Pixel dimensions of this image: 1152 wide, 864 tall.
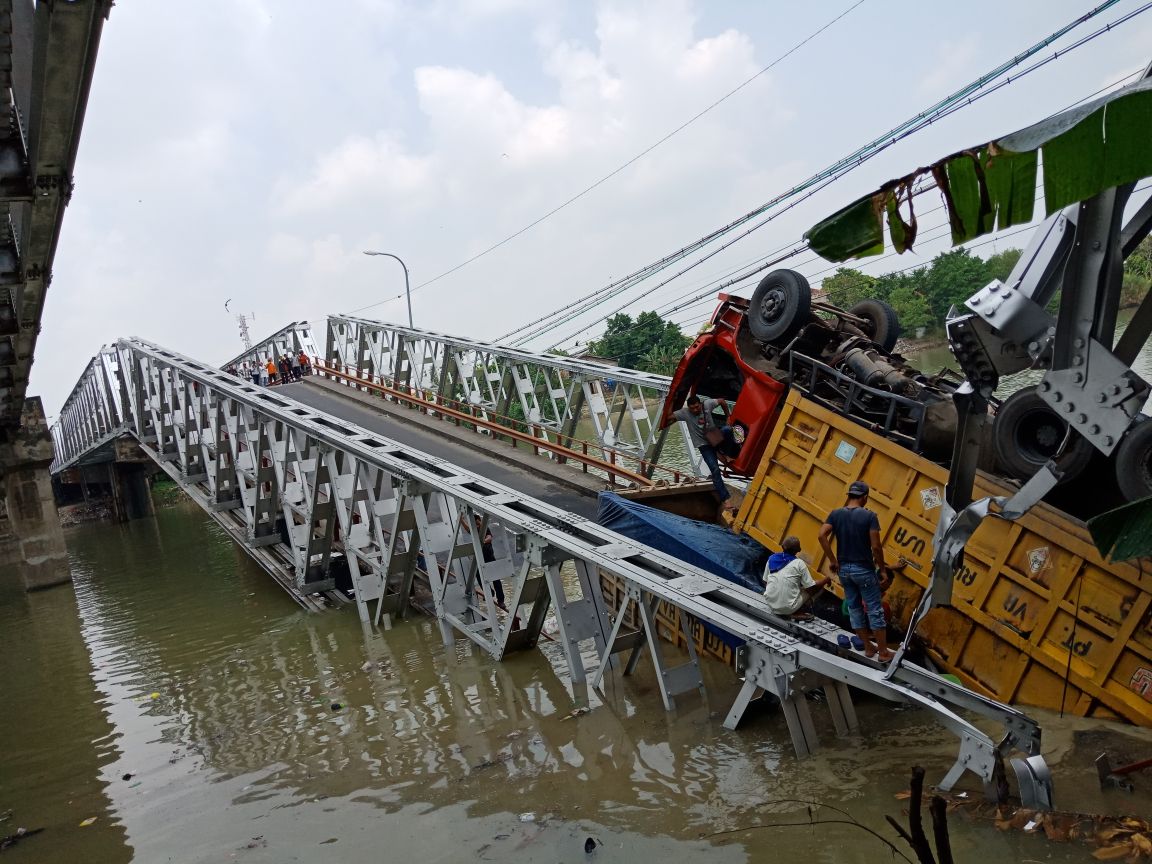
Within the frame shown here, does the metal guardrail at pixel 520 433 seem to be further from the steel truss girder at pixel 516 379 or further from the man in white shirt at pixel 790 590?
the man in white shirt at pixel 790 590

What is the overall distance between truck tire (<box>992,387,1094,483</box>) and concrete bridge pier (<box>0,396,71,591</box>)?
929 inches

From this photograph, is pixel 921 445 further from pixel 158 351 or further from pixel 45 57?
pixel 158 351

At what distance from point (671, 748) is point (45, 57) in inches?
243

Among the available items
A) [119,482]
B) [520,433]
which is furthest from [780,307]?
[119,482]

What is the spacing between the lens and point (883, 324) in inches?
392

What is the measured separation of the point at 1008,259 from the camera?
52281 mm

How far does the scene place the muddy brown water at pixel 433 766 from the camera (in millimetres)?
5336

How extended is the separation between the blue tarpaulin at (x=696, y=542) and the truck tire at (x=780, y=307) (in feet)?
6.92

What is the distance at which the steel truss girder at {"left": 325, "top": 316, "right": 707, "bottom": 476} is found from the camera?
15.1 meters

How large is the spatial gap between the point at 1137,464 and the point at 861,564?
195 cm

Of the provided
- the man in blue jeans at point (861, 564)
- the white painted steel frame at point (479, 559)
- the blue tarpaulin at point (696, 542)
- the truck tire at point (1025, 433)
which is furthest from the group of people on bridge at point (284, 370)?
the truck tire at point (1025, 433)

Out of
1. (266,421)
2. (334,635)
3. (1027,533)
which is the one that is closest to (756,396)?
(1027,533)

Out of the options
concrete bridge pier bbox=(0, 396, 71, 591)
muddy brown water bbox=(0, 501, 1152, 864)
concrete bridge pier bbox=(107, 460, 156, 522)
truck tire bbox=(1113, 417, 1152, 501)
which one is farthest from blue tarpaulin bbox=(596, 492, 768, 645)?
concrete bridge pier bbox=(107, 460, 156, 522)

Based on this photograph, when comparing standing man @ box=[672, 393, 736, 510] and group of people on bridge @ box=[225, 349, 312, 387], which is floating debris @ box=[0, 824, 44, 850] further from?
group of people on bridge @ box=[225, 349, 312, 387]
